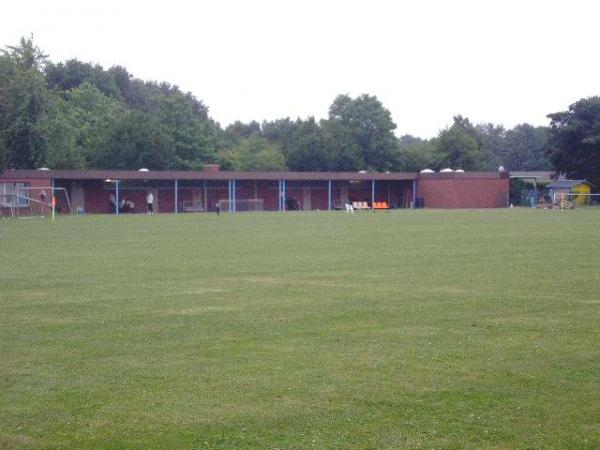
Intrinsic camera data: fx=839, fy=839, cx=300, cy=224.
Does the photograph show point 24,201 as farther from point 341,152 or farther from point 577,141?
point 577,141

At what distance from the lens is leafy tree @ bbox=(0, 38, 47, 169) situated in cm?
6391

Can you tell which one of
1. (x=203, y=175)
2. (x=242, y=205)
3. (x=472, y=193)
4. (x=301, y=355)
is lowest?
(x=301, y=355)

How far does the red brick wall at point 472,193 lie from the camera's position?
278 ft

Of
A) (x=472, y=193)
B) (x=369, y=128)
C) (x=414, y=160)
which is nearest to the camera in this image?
(x=472, y=193)

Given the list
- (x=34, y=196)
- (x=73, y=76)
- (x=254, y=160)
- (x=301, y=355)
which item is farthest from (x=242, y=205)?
(x=301, y=355)

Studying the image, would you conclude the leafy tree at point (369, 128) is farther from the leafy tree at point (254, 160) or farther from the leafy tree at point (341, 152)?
the leafy tree at point (254, 160)

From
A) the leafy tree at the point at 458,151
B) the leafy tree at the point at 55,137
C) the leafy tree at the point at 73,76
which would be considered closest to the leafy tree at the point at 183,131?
the leafy tree at the point at 55,137

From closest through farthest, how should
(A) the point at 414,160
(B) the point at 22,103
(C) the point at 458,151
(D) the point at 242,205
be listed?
(B) the point at 22,103 < (D) the point at 242,205 < (A) the point at 414,160 < (C) the point at 458,151

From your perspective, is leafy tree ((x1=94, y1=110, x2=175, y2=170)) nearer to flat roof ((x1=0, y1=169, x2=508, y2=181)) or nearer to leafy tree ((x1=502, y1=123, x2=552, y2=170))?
flat roof ((x1=0, y1=169, x2=508, y2=181))

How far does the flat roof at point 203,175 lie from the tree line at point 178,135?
8.88ft

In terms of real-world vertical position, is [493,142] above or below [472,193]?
above

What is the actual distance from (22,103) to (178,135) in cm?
3666

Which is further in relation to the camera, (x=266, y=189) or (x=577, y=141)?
(x=577, y=141)

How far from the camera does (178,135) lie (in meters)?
101
